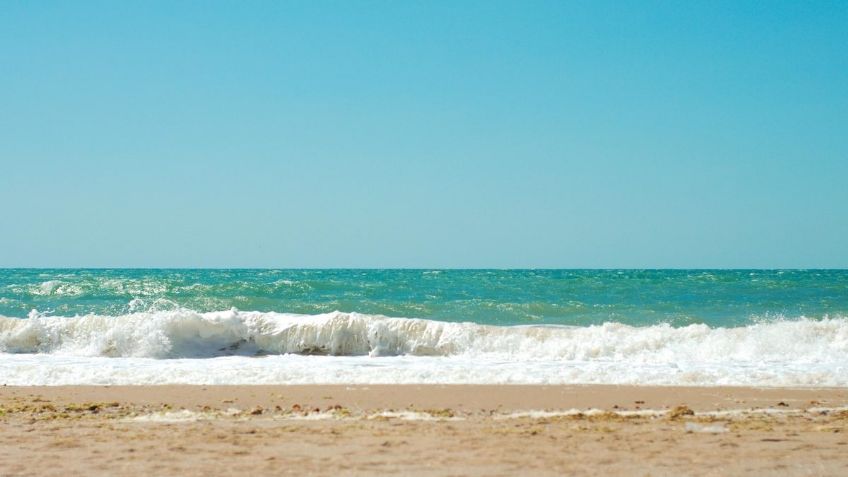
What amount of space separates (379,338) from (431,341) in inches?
42.9

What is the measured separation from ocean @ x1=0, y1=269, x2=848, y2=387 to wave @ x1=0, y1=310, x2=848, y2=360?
3 cm

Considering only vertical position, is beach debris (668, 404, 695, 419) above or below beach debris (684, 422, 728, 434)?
below

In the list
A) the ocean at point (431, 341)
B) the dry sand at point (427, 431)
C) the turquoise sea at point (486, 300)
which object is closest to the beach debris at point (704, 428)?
the dry sand at point (427, 431)

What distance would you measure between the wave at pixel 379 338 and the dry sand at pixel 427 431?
4.70 meters

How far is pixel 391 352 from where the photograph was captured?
53.3ft

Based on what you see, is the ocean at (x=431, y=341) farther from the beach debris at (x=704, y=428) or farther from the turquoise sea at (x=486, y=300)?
the beach debris at (x=704, y=428)

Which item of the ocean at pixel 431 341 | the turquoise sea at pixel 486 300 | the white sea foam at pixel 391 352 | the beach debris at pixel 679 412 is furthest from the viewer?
the turquoise sea at pixel 486 300

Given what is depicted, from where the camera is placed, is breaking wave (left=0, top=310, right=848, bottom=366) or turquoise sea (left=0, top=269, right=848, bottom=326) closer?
breaking wave (left=0, top=310, right=848, bottom=366)

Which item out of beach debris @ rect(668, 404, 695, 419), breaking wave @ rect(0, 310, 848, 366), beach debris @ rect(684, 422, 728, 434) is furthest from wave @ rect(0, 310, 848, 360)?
beach debris @ rect(684, 422, 728, 434)

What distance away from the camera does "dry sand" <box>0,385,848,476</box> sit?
5777 millimetres

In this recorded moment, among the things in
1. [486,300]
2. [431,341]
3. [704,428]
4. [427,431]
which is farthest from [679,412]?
[486,300]

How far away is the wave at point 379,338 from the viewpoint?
1487cm

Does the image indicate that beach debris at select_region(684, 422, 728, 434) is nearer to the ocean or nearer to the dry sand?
the dry sand

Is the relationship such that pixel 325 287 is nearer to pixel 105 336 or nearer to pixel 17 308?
pixel 17 308
